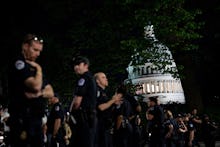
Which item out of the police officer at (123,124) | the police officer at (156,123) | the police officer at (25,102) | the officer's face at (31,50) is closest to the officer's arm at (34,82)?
the police officer at (25,102)

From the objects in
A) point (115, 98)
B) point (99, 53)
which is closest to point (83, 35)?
point (99, 53)

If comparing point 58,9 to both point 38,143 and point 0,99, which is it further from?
point 38,143

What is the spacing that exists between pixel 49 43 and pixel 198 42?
11.7m

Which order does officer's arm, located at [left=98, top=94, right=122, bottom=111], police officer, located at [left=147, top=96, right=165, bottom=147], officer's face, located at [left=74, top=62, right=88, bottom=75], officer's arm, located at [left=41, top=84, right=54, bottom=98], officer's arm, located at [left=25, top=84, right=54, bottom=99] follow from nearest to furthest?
officer's arm, located at [left=25, top=84, right=54, bottom=99] < officer's arm, located at [left=41, top=84, right=54, bottom=98] < officer's face, located at [left=74, top=62, right=88, bottom=75] < officer's arm, located at [left=98, top=94, right=122, bottom=111] < police officer, located at [left=147, top=96, right=165, bottom=147]

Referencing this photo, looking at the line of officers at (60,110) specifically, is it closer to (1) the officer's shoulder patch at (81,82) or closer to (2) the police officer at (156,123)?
(1) the officer's shoulder patch at (81,82)

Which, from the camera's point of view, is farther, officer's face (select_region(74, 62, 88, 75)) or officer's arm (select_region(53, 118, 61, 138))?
officer's arm (select_region(53, 118, 61, 138))

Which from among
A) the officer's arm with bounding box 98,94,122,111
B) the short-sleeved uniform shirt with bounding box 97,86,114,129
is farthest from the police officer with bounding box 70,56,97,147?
the short-sleeved uniform shirt with bounding box 97,86,114,129

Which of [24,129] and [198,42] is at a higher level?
[198,42]

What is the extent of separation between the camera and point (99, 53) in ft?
95.9

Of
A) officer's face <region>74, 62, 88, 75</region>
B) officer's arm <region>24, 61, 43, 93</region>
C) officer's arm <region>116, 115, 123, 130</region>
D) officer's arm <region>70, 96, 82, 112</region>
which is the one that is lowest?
officer's arm <region>116, 115, 123, 130</region>

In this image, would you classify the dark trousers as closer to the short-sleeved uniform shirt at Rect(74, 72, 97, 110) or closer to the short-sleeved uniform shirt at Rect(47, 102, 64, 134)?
the short-sleeved uniform shirt at Rect(74, 72, 97, 110)

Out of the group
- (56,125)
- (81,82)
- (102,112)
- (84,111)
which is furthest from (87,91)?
(56,125)

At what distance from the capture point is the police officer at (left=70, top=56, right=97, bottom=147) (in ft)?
24.1

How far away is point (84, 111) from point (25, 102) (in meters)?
1.76
